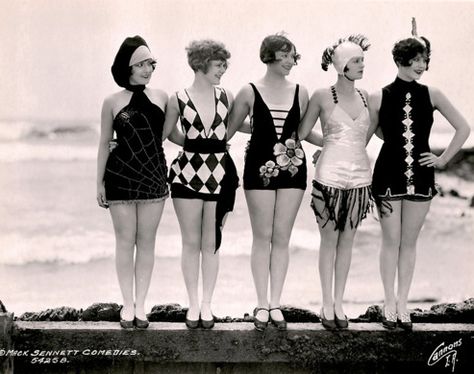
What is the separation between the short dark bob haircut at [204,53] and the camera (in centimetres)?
425

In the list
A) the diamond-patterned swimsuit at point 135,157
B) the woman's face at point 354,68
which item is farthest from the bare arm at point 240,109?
the woman's face at point 354,68

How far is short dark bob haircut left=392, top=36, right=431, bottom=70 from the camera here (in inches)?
171

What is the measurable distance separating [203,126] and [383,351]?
177 cm

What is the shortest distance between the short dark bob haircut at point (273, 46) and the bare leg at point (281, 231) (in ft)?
2.56

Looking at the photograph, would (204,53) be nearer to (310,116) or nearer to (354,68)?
(310,116)

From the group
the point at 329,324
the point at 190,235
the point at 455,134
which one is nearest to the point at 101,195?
the point at 190,235

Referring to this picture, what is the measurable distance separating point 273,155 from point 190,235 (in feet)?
2.20

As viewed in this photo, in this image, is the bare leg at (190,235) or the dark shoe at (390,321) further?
the dark shoe at (390,321)

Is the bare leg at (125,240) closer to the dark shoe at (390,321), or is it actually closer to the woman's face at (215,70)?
the woman's face at (215,70)

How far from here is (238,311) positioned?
301 inches

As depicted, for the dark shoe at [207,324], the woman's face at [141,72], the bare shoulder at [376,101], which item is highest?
the woman's face at [141,72]
